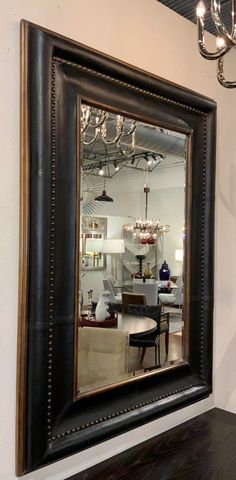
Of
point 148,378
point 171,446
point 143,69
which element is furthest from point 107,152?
point 171,446

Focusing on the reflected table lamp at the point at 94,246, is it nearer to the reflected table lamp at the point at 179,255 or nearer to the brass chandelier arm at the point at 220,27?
the reflected table lamp at the point at 179,255

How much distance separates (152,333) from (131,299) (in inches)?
7.5

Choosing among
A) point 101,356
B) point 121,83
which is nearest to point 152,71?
point 121,83

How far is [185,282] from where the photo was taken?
1.64 meters

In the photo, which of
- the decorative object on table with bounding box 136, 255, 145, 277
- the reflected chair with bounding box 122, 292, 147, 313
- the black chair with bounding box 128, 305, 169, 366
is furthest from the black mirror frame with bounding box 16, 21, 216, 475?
the decorative object on table with bounding box 136, 255, 145, 277

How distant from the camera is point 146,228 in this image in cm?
158

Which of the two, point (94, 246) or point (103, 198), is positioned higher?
point (103, 198)

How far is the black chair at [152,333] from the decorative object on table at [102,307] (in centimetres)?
13

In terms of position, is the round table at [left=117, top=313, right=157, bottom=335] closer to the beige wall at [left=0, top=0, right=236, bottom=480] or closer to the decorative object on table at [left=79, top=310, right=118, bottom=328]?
the decorative object on table at [left=79, top=310, right=118, bottom=328]

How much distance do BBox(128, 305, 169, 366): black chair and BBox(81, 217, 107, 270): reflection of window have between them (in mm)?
276

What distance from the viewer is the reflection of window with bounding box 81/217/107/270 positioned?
1.29 m

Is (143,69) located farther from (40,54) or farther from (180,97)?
(40,54)

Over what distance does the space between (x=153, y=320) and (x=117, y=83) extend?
3.06 ft

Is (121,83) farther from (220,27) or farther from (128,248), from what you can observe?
(128,248)
